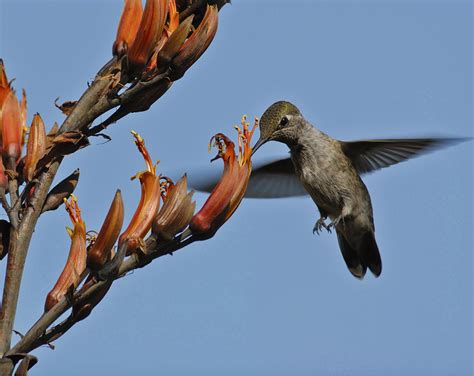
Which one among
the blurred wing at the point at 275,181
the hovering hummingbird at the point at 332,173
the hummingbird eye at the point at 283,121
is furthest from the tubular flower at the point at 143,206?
the blurred wing at the point at 275,181

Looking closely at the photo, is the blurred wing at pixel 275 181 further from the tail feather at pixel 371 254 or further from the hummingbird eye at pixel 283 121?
the hummingbird eye at pixel 283 121

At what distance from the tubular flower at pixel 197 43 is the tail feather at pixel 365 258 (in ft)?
11.2

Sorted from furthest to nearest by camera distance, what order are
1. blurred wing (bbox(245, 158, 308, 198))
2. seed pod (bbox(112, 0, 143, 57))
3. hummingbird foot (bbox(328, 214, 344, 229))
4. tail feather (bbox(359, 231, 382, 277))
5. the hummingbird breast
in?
1. blurred wing (bbox(245, 158, 308, 198))
2. tail feather (bbox(359, 231, 382, 277))
3. the hummingbird breast
4. hummingbird foot (bbox(328, 214, 344, 229))
5. seed pod (bbox(112, 0, 143, 57))

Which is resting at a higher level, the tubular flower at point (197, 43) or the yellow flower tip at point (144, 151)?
the tubular flower at point (197, 43)

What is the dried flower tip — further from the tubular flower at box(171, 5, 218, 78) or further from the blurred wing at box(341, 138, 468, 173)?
the blurred wing at box(341, 138, 468, 173)

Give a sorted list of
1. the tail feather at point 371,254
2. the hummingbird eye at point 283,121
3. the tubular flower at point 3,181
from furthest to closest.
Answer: the tail feather at point 371,254 < the hummingbird eye at point 283,121 < the tubular flower at point 3,181

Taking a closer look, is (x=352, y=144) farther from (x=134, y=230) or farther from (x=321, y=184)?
(x=134, y=230)

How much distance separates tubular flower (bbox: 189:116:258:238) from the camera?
2828mm

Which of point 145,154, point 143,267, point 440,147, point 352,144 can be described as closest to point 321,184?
point 352,144

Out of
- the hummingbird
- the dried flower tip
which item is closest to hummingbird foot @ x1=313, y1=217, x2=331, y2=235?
the hummingbird

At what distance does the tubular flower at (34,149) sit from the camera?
8.29ft

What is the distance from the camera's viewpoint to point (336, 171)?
555cm

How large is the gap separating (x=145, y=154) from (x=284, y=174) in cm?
325

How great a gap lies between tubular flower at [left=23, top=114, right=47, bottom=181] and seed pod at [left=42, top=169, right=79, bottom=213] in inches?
6.0
